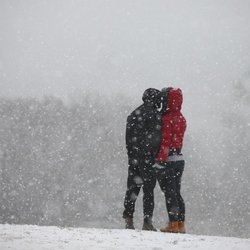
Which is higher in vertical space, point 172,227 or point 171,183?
point 171,183

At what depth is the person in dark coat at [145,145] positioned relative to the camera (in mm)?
7633

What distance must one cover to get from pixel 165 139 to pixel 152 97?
654 mm

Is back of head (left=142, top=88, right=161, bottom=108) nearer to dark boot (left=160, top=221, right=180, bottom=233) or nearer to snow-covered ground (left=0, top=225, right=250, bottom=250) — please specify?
dark boot (left=160, top=221, right=180, bottom=233)

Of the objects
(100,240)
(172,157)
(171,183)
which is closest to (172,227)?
(171,183)

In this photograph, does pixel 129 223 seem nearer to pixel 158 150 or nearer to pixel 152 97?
pixel 158 150

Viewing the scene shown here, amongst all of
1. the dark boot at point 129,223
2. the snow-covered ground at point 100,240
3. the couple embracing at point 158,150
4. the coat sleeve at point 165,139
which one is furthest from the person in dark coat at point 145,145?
the snow-covered ground at point 100,240

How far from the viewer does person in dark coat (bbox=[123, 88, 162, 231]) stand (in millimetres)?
7633

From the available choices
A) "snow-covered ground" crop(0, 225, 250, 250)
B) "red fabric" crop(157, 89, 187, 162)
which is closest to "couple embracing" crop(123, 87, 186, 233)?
"red fabric" crop(157, 89, 187, 162)

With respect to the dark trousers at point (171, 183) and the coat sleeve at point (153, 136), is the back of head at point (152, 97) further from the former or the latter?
the dark trousers at point (171, 183)

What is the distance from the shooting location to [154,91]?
7.72 metres

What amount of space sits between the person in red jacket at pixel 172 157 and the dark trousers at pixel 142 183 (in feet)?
0.53

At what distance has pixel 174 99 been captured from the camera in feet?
24.7

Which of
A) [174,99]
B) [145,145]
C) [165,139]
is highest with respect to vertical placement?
[174,99]

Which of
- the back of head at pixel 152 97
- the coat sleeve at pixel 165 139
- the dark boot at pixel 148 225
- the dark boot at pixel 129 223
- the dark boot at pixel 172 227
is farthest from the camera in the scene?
the dark boot at pixel 129 223
